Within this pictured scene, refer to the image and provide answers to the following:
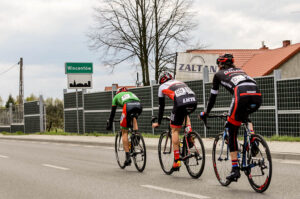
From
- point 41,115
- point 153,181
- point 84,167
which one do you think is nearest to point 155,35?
point 41,115

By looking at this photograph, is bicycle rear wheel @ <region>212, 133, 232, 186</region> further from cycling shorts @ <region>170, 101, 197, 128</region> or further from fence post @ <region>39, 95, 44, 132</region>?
fence post @ <region>39, 95, 44, 132</region>

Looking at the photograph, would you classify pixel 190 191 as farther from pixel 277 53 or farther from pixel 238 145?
pixel 277 53

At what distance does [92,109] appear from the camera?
25016 mm

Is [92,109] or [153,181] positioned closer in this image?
[153,181]

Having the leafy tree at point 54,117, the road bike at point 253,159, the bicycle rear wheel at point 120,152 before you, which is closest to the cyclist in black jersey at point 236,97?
the road bike at point 253,159

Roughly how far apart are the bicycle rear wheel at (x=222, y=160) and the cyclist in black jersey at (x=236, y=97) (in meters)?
0.27

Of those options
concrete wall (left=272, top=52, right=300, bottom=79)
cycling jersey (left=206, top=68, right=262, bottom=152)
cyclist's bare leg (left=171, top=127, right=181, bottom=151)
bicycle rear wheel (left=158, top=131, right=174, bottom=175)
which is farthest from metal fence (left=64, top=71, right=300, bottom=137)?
concrete wall (left=272, top=52, right=300, bottom=79)

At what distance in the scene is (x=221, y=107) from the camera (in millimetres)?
16703

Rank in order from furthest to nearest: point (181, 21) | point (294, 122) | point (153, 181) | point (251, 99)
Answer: point (181, 21)
point (294, 122)
point (153, 181)
point (251, 99)

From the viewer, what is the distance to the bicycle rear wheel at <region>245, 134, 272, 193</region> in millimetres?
6336

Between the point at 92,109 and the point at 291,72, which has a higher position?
the point at 291,72

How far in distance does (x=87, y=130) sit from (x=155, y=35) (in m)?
14.4

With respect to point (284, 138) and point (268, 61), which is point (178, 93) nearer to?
point (284, 138)

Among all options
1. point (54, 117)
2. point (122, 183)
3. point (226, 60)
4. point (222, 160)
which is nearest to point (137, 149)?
point (122, 183)
